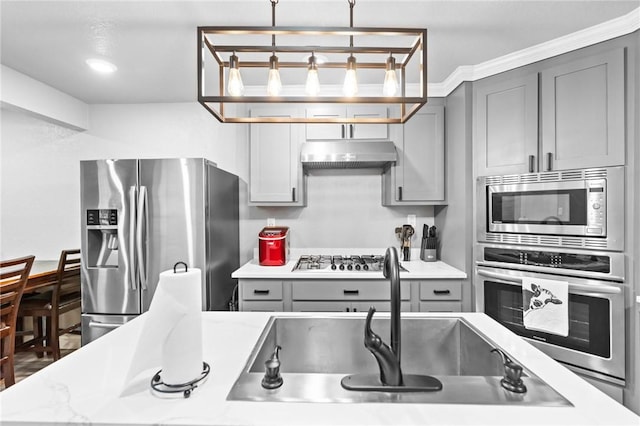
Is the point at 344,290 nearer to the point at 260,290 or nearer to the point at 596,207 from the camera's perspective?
the point at 260,290

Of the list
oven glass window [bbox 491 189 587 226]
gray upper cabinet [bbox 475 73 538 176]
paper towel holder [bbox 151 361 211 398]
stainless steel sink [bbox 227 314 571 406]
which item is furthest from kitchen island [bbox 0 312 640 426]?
gray upper cabinet [bbox 475 73 538 176]

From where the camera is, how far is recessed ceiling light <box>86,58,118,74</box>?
7.96ft

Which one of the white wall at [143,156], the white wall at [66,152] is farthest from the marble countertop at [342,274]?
the white wall at [66,152]

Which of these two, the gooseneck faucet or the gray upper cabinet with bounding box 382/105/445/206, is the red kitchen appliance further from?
the gooseneck faucet

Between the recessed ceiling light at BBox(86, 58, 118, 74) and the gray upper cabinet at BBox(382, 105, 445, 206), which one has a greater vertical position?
the recessed ceiling light at BBox(86, 58, 118, 74)

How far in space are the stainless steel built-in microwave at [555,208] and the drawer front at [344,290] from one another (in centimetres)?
82

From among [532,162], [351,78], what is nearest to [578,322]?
[532,162]

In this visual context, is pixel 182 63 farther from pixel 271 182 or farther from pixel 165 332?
pixel 165 332

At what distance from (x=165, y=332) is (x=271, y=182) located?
82.7 inches

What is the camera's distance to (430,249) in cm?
297

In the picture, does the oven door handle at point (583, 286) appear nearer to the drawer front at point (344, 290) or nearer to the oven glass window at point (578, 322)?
the oven glass window at point (578, 322)

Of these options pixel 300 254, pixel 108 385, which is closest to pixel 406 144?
pixel 300 254

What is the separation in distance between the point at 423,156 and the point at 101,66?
8.72ft

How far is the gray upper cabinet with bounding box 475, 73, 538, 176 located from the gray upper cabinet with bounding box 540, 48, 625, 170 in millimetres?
69
